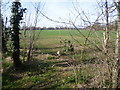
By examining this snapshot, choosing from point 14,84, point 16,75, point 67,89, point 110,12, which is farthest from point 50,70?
point 110,12

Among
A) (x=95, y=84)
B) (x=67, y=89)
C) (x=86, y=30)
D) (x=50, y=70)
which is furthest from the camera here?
(x=50, y=70)

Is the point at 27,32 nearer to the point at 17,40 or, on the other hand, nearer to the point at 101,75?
the point at 17,40

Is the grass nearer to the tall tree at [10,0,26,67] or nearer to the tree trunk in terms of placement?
the tree trunk

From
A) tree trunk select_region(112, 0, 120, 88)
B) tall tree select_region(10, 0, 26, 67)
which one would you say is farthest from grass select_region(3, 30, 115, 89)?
tall tree select_region(10, 0, 26, 67)

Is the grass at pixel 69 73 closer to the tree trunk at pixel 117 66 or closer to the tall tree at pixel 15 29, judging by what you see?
the tree trunk at pixel 117 66

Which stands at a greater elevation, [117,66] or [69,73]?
[117,66]

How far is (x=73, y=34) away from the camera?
11.4 feet

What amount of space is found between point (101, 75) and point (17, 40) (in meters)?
6.24

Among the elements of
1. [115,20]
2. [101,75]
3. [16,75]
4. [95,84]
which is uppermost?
[115,20]

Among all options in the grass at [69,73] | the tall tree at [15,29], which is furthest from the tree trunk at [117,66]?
the tall tree at [15,29]

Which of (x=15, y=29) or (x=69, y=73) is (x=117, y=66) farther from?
(x=15, y=29)

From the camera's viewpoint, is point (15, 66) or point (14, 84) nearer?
point (14, 84)

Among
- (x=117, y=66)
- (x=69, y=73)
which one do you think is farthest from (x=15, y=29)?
(x=117, y=66)

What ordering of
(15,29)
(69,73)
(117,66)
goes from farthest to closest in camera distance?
(15,29) → (69,73) → (117,66)
